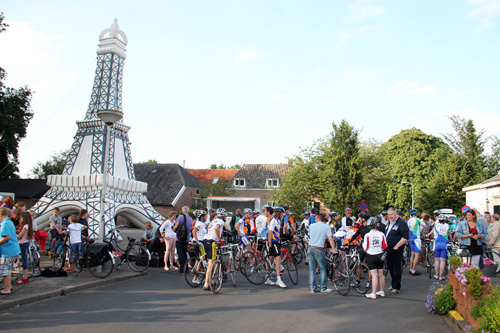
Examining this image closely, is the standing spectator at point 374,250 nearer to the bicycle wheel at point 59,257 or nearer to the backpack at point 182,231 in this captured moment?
the backpack at point 182,231

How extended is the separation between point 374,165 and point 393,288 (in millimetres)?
32244

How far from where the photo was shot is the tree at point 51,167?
58375 mm

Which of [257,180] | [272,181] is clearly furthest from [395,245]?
[257,180]

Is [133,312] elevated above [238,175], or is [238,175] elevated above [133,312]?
[238,175]

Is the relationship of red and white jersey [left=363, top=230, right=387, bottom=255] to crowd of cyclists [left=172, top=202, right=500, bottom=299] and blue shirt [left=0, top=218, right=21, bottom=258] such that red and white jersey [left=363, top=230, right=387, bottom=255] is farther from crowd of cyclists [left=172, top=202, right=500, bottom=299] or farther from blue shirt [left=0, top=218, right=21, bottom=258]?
blue shirt [left=0, top=218, right=21, bottom=258]

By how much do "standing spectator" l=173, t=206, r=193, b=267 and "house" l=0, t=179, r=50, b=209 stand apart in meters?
33.5

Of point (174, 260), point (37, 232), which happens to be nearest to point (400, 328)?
point (174, 260)

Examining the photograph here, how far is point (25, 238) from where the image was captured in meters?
9.93

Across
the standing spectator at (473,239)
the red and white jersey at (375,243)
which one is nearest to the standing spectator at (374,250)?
the red and white jersey at (375,243)

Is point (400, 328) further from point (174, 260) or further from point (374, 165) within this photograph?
point (374, 165)

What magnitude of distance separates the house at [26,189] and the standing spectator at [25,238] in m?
34.1

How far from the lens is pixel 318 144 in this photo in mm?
41219

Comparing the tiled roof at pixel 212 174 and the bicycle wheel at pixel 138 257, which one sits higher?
the tiled roof at pixel 212 174

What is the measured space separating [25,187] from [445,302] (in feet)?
146
